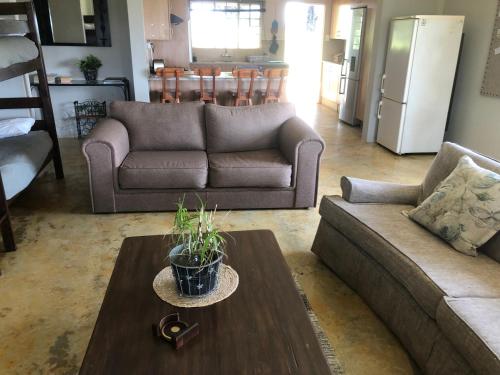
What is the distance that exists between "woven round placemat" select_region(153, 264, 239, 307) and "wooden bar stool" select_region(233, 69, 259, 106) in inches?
147

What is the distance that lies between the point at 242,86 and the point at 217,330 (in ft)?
14.1

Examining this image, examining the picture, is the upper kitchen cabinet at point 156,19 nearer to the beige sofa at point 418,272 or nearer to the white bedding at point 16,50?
the white bedding at point 16,50

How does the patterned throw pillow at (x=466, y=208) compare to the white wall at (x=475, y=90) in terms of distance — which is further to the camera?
the white wall at (x=475, y=90)

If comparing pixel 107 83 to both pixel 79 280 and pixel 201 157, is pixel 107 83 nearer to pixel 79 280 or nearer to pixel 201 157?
pixel 201 157

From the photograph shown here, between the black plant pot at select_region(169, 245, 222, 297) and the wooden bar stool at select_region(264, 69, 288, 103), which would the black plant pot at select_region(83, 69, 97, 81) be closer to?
the wooden bar stool at select_region(264, 69, 288, 103)

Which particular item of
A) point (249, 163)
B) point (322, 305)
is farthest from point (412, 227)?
point (249, 163)

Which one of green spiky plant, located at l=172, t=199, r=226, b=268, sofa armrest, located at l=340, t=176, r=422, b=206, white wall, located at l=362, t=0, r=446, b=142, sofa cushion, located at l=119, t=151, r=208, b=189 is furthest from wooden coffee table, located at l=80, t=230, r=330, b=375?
white wall, located at l=362, t=0, r=446, b=142

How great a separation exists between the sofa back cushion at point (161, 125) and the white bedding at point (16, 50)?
0.77 m

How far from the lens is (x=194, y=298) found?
1588mm

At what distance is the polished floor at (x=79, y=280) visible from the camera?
6.07 ft

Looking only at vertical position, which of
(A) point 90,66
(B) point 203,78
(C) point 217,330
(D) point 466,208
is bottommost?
(C) point 217,330

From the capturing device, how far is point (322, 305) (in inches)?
86.3

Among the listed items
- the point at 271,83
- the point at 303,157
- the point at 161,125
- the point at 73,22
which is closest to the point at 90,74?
the point at 73,22

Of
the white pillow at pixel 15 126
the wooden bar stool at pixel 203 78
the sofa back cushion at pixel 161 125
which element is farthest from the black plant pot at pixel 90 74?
the sofa back cushion at pixel 161 125
